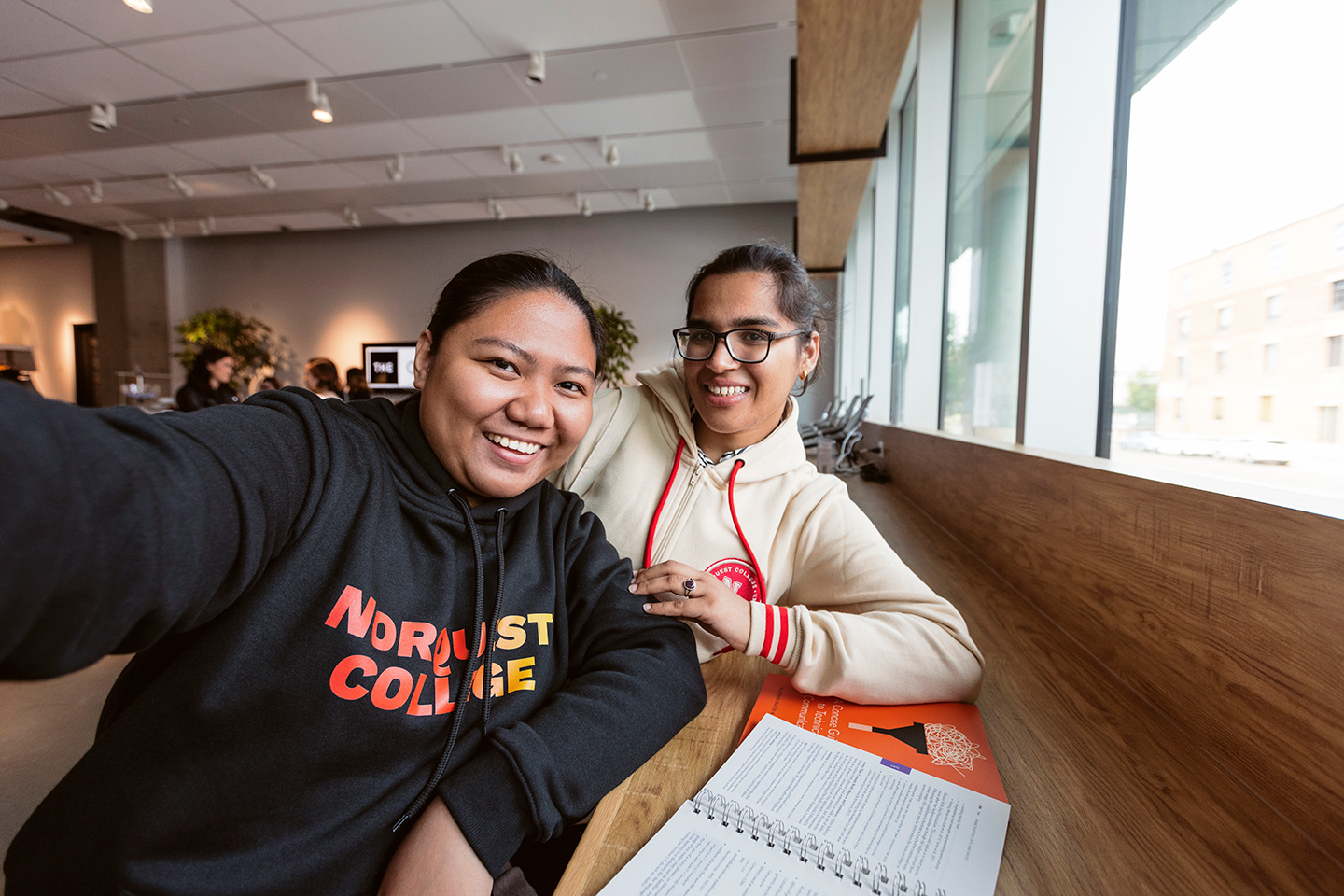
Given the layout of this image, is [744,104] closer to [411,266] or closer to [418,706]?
[418,706]

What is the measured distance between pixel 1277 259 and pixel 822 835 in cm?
133

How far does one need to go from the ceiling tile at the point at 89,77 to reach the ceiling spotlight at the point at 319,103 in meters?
0.91

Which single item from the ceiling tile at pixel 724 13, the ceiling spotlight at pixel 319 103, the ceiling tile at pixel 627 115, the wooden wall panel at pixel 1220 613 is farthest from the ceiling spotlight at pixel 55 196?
the wooden wall panel at pixel 1220 613

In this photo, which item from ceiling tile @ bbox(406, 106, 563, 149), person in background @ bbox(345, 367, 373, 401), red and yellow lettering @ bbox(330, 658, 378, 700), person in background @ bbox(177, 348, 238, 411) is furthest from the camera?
person in background @ bbox(345, 367, 373, 401)

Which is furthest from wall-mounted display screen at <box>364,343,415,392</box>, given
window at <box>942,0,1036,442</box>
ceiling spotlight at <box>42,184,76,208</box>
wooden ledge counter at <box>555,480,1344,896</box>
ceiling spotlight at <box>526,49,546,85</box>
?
wooden ledge counter at <box>555,480,1344,896</box>

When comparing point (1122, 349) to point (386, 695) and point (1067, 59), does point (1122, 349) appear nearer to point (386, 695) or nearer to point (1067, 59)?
point (1067, 59)

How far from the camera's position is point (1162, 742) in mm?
720

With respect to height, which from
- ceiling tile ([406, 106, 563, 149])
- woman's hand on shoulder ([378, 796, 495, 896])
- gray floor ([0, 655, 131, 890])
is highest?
ceiling tile ([406, 106, 563, 149])

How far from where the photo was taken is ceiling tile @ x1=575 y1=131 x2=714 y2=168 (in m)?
4.97

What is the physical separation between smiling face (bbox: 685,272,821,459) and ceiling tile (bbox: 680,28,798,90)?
3.19 m

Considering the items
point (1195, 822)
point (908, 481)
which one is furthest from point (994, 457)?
point (908, 481)

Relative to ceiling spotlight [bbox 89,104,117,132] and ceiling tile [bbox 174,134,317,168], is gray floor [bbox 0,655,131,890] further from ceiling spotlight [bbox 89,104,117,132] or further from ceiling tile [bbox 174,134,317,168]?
ceiling tile [bbox 174,134,317,168]

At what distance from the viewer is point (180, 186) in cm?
596

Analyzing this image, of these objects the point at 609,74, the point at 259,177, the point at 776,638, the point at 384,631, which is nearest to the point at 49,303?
the point at 259,177
